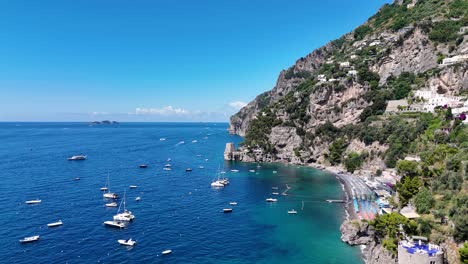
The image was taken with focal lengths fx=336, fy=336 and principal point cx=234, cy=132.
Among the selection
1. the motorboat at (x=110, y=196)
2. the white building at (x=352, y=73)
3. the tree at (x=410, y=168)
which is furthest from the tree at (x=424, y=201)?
the white building at (x=352, y=73)

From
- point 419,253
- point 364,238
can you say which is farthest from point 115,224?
point 419,253

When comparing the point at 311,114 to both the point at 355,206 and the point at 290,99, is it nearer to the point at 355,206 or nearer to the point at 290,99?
the point at 290,99

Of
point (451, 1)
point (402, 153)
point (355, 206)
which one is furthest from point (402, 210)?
point (451, 1)

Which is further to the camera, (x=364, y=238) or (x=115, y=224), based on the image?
(x=115, y=224)

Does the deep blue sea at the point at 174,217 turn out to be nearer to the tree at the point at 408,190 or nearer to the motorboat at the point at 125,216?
the motorboat at the point at 125,216

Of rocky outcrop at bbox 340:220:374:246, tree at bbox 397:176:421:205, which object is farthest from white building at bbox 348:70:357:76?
rocky outcrop at bbox 340:220:374:246

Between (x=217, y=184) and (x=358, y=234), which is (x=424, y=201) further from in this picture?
(x=217, y=184)

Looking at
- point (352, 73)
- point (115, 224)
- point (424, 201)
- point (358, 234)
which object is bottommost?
point (115, 224)
